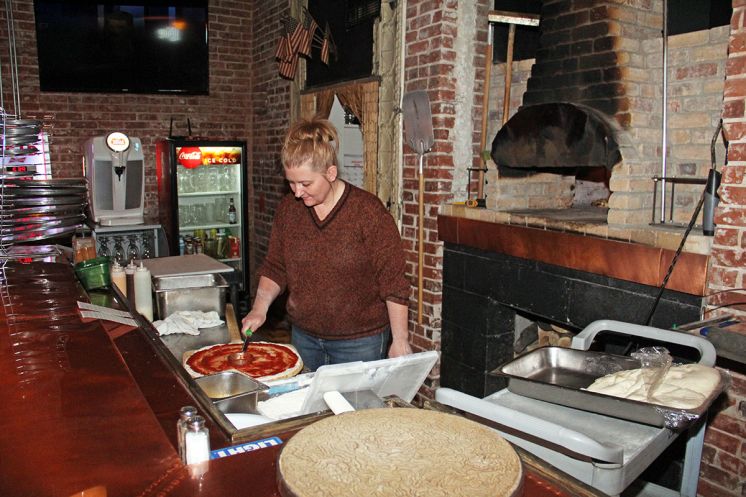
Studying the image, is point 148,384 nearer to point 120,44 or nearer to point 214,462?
point 214,462

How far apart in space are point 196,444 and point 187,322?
1.73 metres

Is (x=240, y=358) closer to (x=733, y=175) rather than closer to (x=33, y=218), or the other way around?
(x=33, y=218)

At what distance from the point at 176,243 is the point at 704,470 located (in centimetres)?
510

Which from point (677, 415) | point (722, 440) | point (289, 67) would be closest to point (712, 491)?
point (722, 440)

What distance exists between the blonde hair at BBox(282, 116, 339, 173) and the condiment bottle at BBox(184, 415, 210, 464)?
5.06 feet

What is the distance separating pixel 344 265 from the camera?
2.71 m

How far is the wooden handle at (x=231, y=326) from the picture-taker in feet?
9.49

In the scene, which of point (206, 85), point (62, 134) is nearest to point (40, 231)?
point (62, 134)

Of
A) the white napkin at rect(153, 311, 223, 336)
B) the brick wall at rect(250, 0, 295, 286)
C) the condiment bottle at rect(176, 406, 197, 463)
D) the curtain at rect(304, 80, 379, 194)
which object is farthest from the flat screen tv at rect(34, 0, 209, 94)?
the condiment bottle at rect(176, 406, 197, 463)

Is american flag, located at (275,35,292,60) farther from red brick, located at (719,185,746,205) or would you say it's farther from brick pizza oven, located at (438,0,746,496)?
red brick, located at (719,185,746,205)

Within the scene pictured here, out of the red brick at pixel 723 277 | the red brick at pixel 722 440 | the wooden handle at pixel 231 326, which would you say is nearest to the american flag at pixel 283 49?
the wooden handle at pixel 231 326

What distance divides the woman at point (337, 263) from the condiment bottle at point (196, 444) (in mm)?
1493

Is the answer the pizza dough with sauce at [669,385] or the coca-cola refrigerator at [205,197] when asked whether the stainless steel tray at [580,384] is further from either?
the coca-cola refrigerator at [205,197]

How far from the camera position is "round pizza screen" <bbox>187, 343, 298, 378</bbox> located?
2.21 meters
